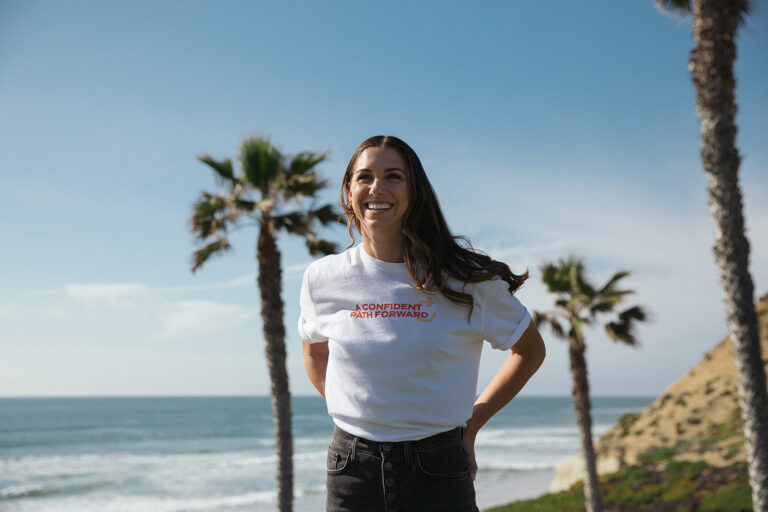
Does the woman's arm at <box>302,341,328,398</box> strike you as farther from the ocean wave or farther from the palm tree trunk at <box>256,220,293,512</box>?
the ocean wave

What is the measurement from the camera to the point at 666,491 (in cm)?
1694

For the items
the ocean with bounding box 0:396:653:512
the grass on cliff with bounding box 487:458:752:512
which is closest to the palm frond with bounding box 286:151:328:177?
the grass on cliff with bounding box 487:458:752:512

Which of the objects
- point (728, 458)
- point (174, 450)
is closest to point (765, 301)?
point (728, 458)

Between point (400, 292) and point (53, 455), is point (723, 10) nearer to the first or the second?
point (400, 292)

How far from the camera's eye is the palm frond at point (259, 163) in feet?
38.1

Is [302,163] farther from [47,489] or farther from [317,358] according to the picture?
[47,489]

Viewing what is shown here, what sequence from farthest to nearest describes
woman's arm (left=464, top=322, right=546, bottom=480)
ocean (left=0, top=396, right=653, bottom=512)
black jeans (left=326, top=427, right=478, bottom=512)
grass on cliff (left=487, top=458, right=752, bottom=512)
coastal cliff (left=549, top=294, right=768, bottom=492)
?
ocean (left=0, top=396, right=653, bottom=512) < coastal cliff (left=549, top=294, right=768, bottom=492) < grass on cliff (left=487, top=458, right=752, bottom=512) < woman's arm (left=464, top=322, right=546, bottom=480) < black jeans (left=326, top=427, right=478, bottom=512)

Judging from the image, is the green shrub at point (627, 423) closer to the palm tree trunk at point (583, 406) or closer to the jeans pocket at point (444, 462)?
the palm tree trunk at point (583, 406)

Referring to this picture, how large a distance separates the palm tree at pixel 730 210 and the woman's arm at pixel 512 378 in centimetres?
644

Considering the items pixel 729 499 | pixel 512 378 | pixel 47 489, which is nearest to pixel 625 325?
pixel 729 499

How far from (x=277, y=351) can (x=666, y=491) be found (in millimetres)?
12086

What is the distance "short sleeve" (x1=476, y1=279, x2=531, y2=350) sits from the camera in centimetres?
198

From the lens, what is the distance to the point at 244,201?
11531 millimetres

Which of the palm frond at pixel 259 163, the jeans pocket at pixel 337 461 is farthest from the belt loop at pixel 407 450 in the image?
the palm frond at pixel 259 163
